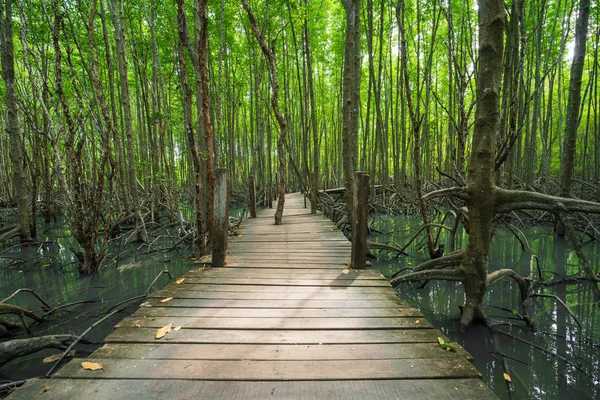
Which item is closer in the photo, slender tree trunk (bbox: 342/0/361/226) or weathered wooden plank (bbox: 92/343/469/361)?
weathered wooden plank (bbox: 92/343/469/361)

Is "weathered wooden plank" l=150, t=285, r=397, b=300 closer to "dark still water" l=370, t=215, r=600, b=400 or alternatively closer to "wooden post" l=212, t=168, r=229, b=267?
"wooden post" l=212, t=168, r=229, b=267

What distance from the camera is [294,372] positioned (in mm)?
1467

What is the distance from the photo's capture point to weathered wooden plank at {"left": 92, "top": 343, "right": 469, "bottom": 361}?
159 cm

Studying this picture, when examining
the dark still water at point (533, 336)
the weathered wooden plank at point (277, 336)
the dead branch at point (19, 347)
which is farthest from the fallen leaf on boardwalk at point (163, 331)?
the dark still water at point (533, 336)

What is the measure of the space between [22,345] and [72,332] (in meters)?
1.14

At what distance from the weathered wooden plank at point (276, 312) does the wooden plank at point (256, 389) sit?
27.7 inches

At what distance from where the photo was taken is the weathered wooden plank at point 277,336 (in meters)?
1.76

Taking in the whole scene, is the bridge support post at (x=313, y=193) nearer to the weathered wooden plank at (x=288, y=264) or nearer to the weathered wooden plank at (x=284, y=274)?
the weathered wooden plank at (x=288, y=264)

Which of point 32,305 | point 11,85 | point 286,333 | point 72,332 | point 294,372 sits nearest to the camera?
point 294,372

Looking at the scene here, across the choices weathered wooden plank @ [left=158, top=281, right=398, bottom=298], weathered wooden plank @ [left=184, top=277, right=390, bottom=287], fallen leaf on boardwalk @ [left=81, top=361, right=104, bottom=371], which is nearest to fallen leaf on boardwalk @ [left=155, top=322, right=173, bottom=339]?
fallen leaf on boardwalk @ [left=81, top=361, right=104, bottom=371]

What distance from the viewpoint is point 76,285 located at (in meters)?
4.43

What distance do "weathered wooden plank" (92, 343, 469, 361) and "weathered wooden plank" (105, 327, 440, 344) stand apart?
0.14ft

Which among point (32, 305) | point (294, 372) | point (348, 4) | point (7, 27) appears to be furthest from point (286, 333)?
point (7, 27)

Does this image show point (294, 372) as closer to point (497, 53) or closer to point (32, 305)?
point (497, 53)
